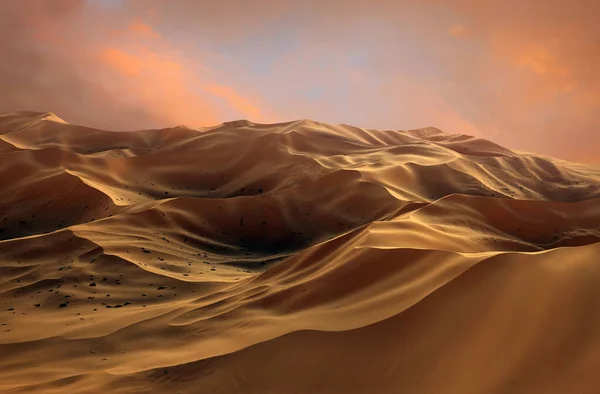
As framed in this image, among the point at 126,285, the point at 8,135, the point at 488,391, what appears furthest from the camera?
the point at 8,135

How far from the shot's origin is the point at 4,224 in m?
13.1

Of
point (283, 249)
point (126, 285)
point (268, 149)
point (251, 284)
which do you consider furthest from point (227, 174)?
point (251, 284)

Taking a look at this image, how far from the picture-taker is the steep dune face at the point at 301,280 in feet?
12.0

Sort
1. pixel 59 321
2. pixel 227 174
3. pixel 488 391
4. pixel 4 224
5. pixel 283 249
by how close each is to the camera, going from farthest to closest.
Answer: pixel 227 174 → pixel 4 224 → pixel 283 249 → pixel 59 321 → pixel 488 391

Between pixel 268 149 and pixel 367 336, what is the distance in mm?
14440

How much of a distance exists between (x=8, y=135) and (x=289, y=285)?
2038 centimetres

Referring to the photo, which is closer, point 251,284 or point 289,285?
point 289,285

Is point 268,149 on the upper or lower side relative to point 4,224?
upper

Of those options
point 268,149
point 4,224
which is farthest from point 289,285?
point 268,149

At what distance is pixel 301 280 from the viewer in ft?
19.2

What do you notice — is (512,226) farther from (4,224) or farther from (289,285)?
(4,224)

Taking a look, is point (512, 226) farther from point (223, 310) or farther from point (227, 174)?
point (227, 174)

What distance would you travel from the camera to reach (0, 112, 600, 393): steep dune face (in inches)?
144

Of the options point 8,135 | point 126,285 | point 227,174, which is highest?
point 8,135
